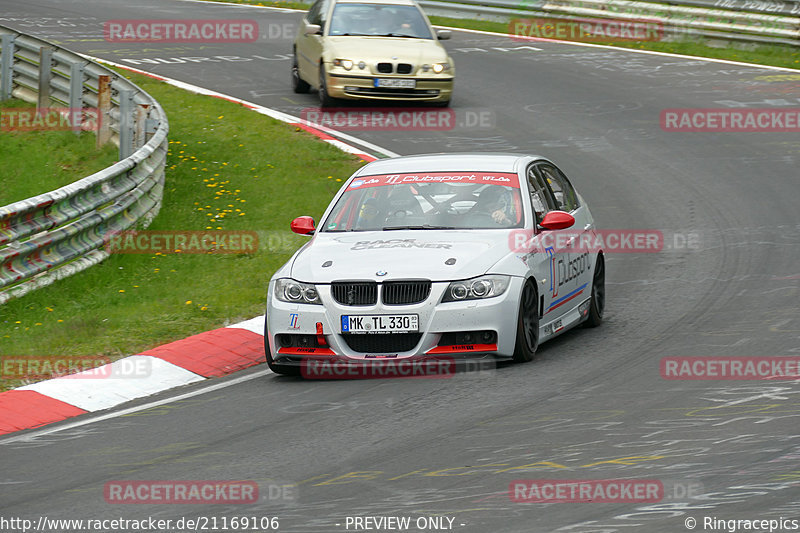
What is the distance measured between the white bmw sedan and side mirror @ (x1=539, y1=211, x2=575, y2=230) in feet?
0.04

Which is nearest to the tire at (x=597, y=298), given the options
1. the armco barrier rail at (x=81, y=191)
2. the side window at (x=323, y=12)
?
the armco barrier rail at (x=81, y=191)

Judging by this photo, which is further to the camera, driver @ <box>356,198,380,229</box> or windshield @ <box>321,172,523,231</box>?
driver @ <box>356,198,380,229</box>

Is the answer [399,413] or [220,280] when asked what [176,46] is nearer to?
[220,280]

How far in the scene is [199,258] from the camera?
1416 centimetres

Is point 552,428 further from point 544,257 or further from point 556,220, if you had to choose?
point 556,220

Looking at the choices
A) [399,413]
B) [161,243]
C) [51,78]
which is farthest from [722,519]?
[51,78]

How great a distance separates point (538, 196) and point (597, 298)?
112 centimetres

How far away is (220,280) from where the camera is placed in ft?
43.2

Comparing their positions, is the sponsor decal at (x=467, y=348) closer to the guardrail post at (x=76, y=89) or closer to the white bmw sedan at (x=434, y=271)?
the white bmw sedan at (x=434, y=271)

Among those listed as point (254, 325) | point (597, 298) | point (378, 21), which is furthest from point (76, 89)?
point (597, 298)

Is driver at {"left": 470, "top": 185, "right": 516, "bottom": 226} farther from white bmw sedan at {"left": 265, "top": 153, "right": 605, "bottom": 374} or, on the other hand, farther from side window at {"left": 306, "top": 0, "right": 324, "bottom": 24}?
side window at {"left": 306, "top": 0, "right": 324, "bottom": 24}

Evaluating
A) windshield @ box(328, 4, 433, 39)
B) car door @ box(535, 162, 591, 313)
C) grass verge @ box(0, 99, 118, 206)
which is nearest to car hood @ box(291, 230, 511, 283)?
car door @ box(535, 162, 591, 313)

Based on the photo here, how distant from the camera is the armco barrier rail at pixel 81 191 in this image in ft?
39.6

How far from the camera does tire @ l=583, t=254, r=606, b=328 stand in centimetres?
1121
